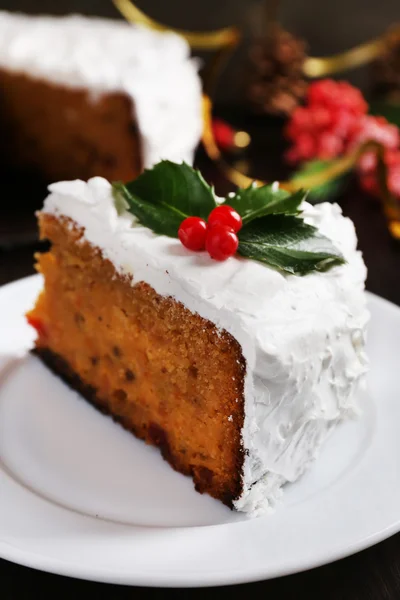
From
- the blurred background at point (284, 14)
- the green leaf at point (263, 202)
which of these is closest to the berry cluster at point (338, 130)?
the blurred background at point (284, 14)

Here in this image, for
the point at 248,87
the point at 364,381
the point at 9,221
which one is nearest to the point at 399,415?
the point at 364,381

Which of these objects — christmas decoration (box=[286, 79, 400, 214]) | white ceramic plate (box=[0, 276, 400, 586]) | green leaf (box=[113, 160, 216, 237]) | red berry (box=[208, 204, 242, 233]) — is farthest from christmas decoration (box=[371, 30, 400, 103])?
red berry (box=[208, 204, 242, 233])

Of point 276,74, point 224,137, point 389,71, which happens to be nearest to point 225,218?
point 224,137

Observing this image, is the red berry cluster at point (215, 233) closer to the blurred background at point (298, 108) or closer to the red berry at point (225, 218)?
the red berry at point (225, 218)

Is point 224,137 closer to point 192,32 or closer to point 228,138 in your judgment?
point 228,138

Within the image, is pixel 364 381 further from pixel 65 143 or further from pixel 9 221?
pixel 65 143

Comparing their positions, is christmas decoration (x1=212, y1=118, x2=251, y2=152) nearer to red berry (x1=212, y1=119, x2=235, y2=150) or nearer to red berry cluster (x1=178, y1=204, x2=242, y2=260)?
red berry (x1=212, y1=119, x2=235, y2=150)
